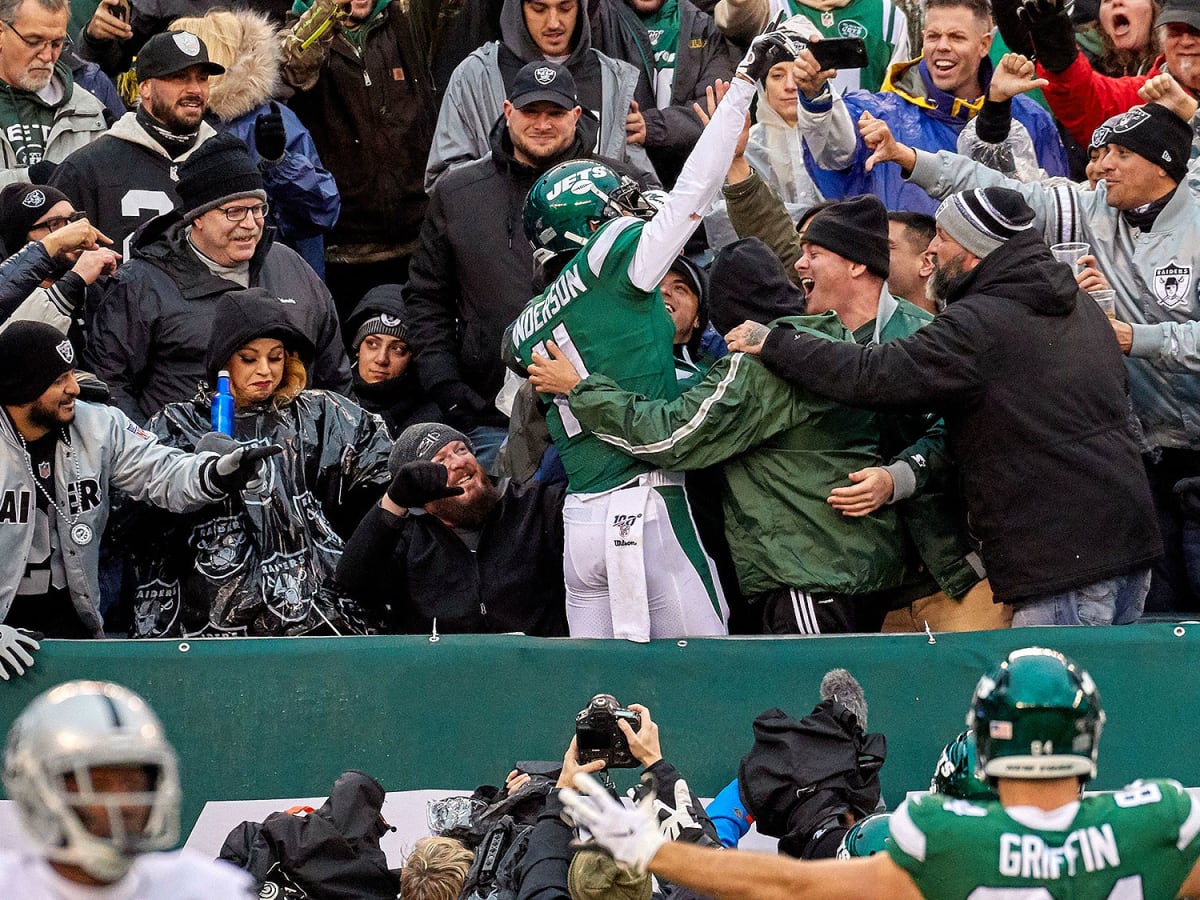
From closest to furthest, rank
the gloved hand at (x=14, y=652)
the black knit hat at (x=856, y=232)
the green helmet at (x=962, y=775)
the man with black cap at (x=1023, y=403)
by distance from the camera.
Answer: the green helmet at (x=962, y=775) < the man with black cap at (x=1023, y=403) < the gloved hand at (x=14, y=652) < the black knit hat at (x=856, y=232)

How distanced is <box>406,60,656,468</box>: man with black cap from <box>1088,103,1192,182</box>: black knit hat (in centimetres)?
235

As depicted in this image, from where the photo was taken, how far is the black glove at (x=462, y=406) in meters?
9.62

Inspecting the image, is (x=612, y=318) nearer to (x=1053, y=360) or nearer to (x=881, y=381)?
(x=881, y=381)

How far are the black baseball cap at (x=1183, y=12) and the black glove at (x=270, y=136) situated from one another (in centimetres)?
413

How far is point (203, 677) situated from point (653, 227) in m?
2.33

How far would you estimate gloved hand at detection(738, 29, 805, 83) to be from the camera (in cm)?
737

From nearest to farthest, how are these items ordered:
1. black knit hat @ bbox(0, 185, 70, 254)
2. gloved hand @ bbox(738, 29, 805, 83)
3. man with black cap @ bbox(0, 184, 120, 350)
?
gloved hand @ bbox(738, 29, 805, 83) < man with black cap @ bbox(0, 184, 120, 350) < black knit hat @ bbox(0, 185, 70, 254)

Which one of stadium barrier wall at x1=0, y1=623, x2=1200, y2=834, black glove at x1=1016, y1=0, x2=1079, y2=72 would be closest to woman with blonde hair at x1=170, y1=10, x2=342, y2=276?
stadium barrier wall at x1=0, y1=623, x2=1200, y2=834

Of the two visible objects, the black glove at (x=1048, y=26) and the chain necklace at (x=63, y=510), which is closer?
the chain necklace at (x=63, y=510)

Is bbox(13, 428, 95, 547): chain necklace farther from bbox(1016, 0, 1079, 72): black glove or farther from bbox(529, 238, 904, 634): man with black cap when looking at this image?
bbox(1016, 0, 1079, 72): black glove

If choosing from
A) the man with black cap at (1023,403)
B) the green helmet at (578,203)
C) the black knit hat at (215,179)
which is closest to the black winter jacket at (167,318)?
the black knit hat at (215,179)

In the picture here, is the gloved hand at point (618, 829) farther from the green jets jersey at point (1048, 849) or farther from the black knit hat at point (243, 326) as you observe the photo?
the black knit hat at point (243, 326)

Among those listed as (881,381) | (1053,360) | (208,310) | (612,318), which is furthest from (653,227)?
(208,310)

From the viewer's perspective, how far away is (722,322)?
786 centimetres
